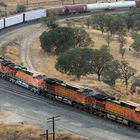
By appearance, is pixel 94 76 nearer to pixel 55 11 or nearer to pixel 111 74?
pixel 111 74

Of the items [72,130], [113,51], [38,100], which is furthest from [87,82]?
[113,51]

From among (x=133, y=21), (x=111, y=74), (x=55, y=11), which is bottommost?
(x=111, y=74)

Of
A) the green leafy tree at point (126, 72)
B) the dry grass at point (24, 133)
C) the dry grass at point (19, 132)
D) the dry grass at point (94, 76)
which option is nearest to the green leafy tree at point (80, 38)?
the dry grass at point (94, 76)

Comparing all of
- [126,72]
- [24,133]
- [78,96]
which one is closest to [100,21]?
[126,72]

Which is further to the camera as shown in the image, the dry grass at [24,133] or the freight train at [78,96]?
the freight train at [78,96]

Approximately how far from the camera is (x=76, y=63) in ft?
317

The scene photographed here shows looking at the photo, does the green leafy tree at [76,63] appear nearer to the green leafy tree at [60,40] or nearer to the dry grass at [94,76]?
the dry grass at [94,76]

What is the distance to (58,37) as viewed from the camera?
408 feet

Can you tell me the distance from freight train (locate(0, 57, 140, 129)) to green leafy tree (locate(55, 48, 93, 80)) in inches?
348

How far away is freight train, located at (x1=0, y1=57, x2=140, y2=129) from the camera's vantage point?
72812mm

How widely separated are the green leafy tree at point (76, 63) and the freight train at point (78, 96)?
29.0 feet

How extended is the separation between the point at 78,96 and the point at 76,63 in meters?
17.6

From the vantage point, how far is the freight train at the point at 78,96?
72.8 m

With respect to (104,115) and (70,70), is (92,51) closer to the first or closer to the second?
(70,70)
